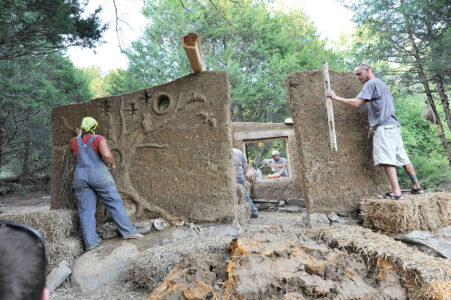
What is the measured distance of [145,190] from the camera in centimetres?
370

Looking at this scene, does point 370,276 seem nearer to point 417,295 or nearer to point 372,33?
point 417,295

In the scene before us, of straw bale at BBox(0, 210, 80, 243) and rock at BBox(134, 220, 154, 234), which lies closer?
straw bale at BBox(0, 210, 80, 243)

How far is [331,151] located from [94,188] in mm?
3150

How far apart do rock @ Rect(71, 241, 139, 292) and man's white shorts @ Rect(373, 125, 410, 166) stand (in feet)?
10.1

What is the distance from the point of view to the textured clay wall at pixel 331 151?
3455 millimetres

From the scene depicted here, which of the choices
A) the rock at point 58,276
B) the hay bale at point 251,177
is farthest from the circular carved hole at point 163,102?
the hay bale at point 251,177

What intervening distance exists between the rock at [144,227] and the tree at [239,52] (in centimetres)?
1052

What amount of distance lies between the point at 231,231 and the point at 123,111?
234cm

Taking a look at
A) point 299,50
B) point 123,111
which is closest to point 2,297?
point 123,111

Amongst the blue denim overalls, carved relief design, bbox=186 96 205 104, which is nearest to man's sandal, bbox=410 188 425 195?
carved relief design, bbox=186 96 205 104

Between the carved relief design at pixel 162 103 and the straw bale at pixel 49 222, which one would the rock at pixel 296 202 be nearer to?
the carved relief design at pixel 162 103

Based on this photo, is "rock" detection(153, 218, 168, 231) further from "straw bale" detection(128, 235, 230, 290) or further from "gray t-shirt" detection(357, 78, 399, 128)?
"gray t-shirt" detection(357, 78, 399, 128)

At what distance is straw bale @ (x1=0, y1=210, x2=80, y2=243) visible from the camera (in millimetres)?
3168

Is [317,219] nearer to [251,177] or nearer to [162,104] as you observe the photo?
[162,104]
